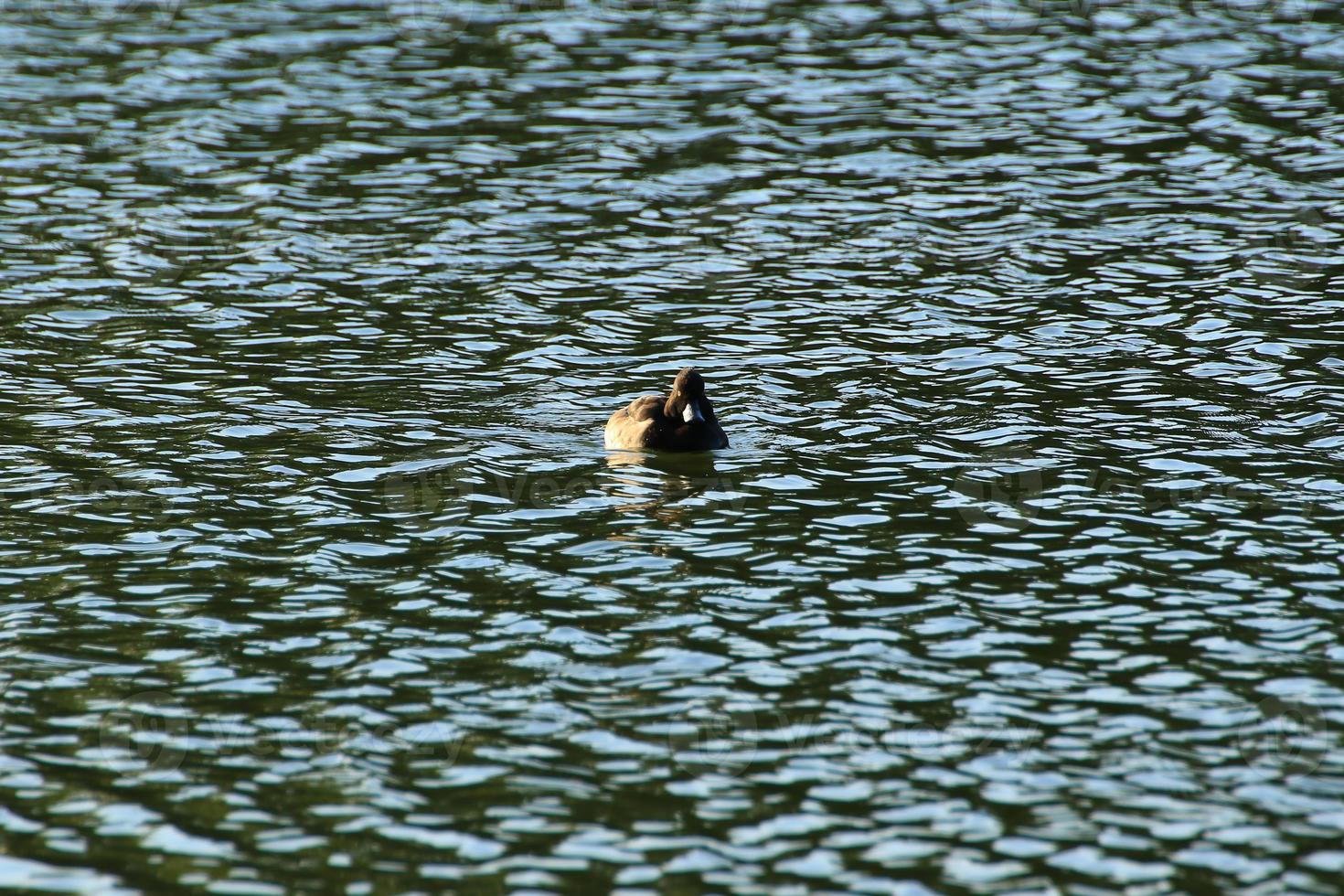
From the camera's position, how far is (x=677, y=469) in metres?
16.9

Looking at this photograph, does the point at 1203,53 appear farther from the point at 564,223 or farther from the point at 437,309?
the point at 437,309

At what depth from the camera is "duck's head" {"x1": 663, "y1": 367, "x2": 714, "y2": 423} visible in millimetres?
16812

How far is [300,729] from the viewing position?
11664 millimetres

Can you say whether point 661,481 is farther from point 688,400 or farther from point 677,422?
point 688,400

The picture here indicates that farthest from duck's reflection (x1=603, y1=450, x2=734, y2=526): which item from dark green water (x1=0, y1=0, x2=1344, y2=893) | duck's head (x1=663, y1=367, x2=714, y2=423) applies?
duck's head (x1=663, y1=367, x2=714, y2=423)

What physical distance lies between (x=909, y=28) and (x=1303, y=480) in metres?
20.2

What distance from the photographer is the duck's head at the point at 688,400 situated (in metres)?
16.8

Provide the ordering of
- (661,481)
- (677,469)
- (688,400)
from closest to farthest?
(661,481), (688,400), (677,469)

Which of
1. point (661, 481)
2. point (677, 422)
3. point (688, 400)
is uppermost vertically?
point (688, 400)

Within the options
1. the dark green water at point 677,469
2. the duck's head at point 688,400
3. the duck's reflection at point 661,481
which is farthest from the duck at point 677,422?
the dark green water at point 677,469

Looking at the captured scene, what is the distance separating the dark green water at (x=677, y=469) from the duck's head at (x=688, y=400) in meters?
0.60

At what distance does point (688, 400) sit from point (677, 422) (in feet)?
0.86

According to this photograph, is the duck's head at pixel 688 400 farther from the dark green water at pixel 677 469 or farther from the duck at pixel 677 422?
the dark green water at pixel 677 469

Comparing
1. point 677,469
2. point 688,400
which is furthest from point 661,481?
point 688,400
